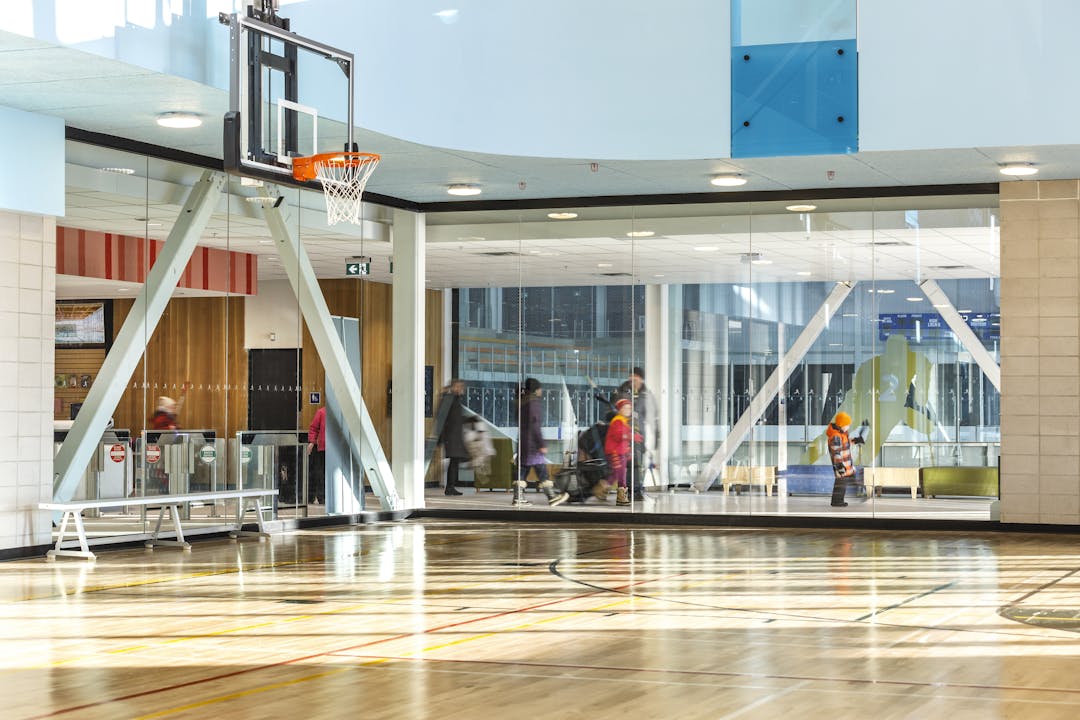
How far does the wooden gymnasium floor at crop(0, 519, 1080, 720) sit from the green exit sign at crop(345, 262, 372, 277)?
398cm

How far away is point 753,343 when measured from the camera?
51.9 feet

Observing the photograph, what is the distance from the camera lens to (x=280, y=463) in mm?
15023

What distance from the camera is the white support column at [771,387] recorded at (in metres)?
15.6

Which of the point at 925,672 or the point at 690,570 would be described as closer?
the point at 925,672

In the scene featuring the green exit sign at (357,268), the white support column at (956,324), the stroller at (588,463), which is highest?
the green exit sign at (357,268)

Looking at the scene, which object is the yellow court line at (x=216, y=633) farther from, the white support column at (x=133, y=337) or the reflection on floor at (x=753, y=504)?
the reflection on floor at (x=753, y=504)

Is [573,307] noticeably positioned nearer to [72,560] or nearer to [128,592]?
[72,560]

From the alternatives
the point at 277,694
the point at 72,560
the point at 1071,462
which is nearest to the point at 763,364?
the point at 1071,462

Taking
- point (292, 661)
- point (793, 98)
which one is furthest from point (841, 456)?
point (292, 661)

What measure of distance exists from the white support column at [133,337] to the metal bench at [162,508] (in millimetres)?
412

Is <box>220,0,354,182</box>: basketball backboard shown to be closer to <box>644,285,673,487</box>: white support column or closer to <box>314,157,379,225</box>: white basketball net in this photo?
<box>314,157,379,225</box>: white basketball net

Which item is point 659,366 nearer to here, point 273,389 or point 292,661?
point 273,389

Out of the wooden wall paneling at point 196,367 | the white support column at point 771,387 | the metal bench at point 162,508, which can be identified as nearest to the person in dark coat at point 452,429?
the metal bench at point 162,508

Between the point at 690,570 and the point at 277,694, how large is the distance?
5.53 meters
